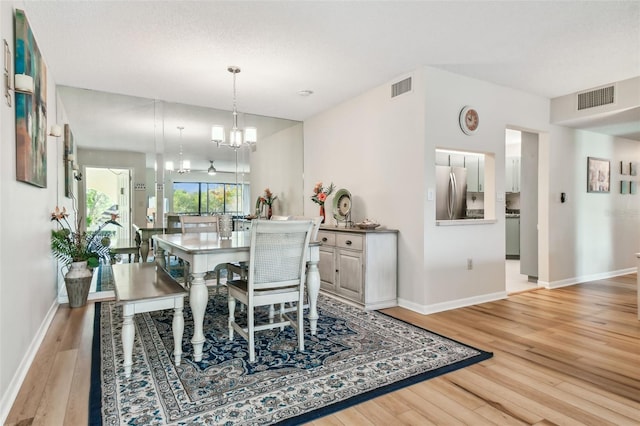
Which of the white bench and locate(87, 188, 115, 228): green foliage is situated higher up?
locate(87, 188, 115, 228): green foliage

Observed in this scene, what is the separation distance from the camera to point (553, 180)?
4855 millimetres

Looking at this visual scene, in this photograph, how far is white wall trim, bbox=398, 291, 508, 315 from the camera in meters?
3.65

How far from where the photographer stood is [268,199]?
596 cm

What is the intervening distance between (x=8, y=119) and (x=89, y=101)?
105 inches

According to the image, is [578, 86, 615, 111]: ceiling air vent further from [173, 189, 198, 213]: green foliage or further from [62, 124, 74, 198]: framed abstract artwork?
[62, 124, 74, 198]: framed abstract artwork

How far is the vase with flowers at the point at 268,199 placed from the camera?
5.91m

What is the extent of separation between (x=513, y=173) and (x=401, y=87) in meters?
4.99

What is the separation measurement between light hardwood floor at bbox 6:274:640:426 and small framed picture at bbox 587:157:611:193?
7.58 ft

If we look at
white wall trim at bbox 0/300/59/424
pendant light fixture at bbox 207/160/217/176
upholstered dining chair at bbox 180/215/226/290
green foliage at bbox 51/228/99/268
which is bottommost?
white wall trim at bbox 0/300/59/424

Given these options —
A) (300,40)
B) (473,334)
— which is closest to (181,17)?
(300,40)

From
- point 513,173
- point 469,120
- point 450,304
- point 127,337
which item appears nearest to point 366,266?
point 450,304

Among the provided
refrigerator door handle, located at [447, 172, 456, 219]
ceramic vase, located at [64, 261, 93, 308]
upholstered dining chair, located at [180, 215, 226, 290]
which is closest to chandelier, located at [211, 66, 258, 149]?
upholstered dining chair, located at [180, 215, 226, 290]

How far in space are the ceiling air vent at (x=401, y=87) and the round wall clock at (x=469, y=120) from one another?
25.5 inches

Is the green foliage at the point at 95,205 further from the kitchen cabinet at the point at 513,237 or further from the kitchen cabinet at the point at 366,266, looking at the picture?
the kitchen cabinet at the point at 513,237
